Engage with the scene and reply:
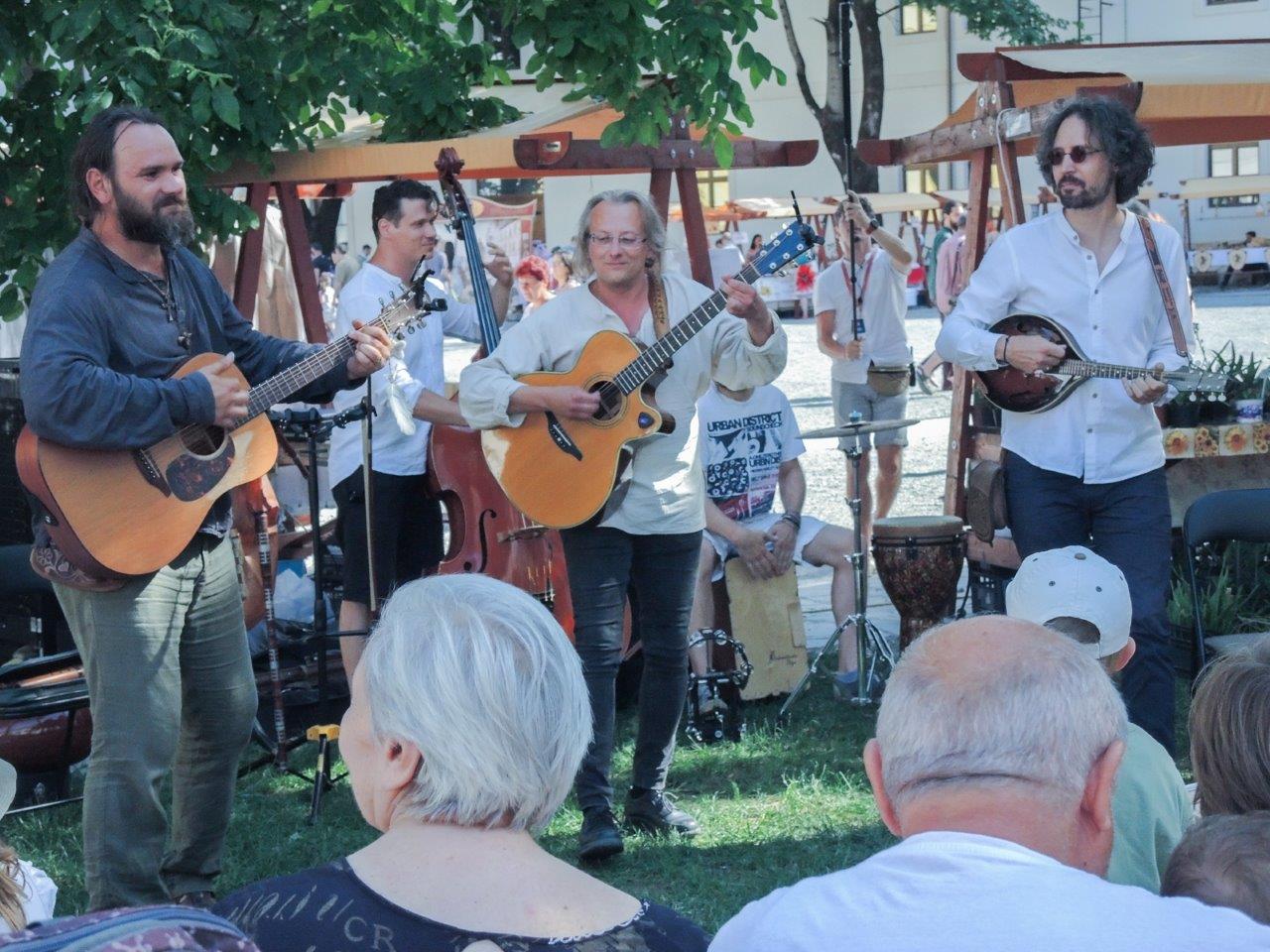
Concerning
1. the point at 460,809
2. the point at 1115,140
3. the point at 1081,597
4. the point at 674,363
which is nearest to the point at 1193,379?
the point at 1115,140

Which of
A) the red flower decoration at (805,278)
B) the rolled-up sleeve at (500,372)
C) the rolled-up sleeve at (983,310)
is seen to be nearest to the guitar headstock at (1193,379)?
the rolled-up sleeve at (983,310)

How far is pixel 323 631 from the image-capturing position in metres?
5.55

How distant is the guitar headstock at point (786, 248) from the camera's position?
4547mm

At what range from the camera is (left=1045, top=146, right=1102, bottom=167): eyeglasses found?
180 inches

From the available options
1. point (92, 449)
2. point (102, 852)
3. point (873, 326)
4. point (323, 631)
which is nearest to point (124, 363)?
point (92, 449)

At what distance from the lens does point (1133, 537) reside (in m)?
4.52

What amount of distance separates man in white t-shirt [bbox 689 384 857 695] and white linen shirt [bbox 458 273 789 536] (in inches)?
58.5

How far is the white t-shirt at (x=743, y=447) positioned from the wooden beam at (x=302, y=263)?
1.96 meters

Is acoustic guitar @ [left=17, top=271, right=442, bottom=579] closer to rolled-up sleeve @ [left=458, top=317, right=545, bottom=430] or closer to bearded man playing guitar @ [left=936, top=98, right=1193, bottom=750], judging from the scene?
rolled-up sleeve @ [left=458, top=317, right=545, bottom=430]

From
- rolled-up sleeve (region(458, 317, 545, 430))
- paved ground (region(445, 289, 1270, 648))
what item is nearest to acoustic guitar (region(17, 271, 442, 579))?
rolled-up sleeve (region(458, 317, 545, 430))

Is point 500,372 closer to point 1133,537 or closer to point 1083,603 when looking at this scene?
point 1133,537

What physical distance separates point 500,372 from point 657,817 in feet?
4.63

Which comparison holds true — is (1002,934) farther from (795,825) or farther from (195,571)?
(795,825)

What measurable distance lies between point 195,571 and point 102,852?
2.21ft
